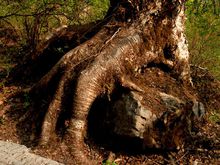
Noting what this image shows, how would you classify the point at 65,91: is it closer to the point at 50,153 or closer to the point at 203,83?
the point at 50,153

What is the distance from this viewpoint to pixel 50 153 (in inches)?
186

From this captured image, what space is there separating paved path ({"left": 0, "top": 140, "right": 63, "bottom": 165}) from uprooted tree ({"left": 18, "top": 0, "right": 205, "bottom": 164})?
30 centimetres

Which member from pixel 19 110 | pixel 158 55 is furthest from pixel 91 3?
pixel 19 110

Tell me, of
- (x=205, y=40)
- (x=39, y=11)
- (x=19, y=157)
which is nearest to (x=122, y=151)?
(x=19, y=157)

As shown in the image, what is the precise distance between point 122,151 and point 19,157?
135cm

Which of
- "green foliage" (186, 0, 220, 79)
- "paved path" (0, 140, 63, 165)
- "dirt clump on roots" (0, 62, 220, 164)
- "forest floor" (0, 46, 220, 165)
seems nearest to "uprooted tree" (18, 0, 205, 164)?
"dirt clump on roots" (0, 62, 220, 164)

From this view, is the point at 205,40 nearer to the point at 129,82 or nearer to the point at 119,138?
the point at 129,82

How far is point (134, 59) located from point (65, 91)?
118 centimetres

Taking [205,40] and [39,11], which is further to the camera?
[39,11]

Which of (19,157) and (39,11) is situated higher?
(39,11)

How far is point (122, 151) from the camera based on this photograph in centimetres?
494

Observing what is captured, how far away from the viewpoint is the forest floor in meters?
4.82

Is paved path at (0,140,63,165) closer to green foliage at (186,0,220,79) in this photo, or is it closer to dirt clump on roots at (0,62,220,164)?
dirt clump on roots at (0,62,220,164)

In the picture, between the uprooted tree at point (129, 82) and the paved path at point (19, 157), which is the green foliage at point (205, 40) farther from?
the paved path at point (19, 157)
